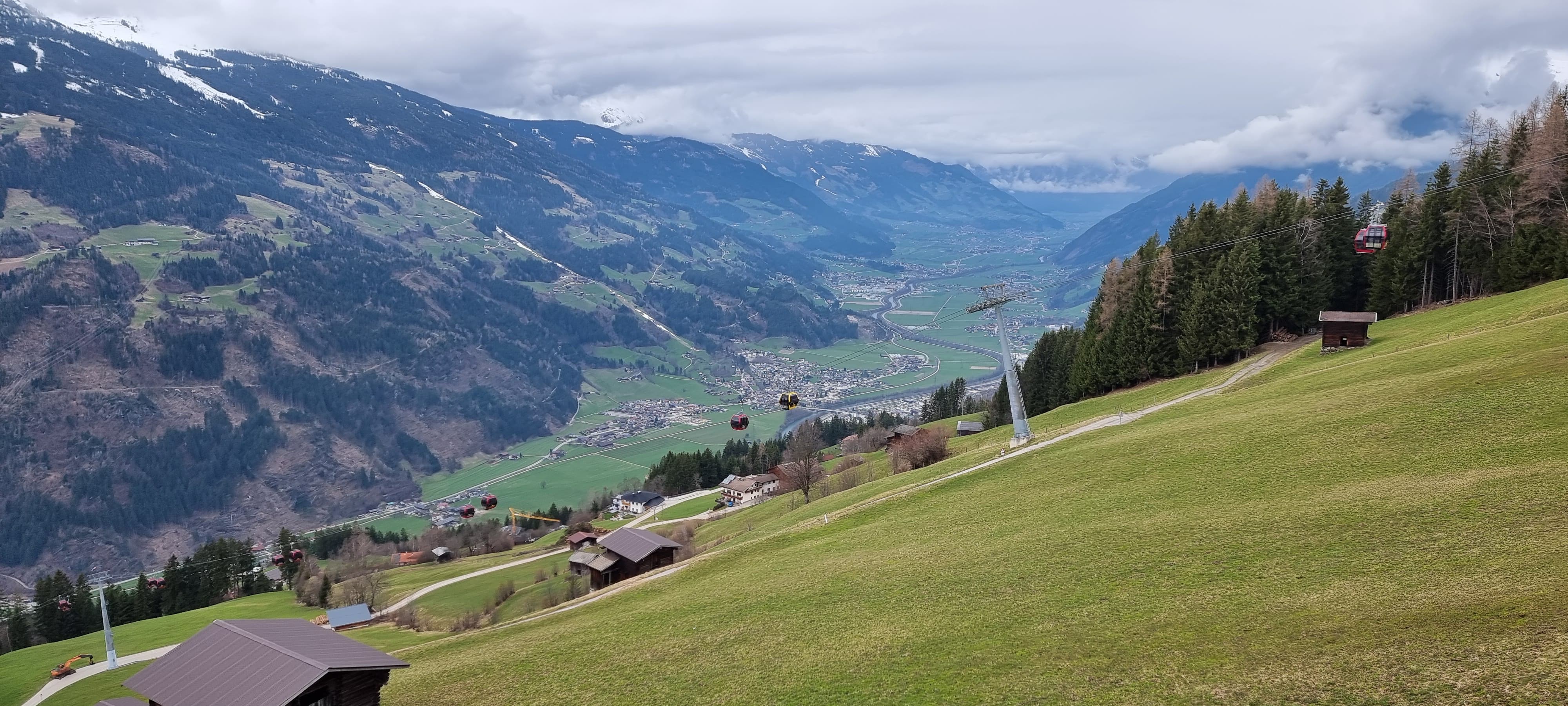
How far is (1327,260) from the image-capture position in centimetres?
8456

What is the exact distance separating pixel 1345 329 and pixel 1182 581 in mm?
47650

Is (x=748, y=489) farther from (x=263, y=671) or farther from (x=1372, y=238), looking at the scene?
(x=263, y=671)

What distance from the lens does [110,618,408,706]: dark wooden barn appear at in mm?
27922

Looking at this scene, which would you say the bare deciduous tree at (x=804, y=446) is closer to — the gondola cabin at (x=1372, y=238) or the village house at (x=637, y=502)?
the village house at (x=637, y=502)

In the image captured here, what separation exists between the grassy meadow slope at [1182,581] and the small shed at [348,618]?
35368 millimetres

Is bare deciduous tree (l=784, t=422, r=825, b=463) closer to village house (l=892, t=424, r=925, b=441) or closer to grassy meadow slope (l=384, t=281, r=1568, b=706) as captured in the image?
village house (l=892, t=424, r=925, b=441)

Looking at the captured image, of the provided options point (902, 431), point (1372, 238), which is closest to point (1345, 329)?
point (1372, 238)

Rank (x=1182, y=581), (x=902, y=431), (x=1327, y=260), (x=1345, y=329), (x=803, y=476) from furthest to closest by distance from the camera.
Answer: (x=902, y=431), (x=1327, y=260), (x=803, y=476), (x=1345, y=329), (x=1182, y=581)

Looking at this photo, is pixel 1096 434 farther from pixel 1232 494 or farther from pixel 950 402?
pixel 950 402

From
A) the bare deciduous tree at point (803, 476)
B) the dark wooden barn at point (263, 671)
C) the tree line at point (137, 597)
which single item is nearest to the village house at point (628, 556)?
the bare deciduous tree at point (803, 476)

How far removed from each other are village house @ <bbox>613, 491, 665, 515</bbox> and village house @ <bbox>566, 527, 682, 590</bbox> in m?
65.3

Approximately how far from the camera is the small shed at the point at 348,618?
7300cm

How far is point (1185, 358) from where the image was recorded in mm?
80188

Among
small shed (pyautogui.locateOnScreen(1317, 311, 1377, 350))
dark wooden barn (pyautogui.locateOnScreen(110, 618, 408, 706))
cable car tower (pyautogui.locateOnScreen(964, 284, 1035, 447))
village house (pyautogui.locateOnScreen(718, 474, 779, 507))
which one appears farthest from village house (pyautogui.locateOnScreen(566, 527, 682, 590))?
small shed (pyautogui.locateOnScreen(1317, 311, 1377, 350))
